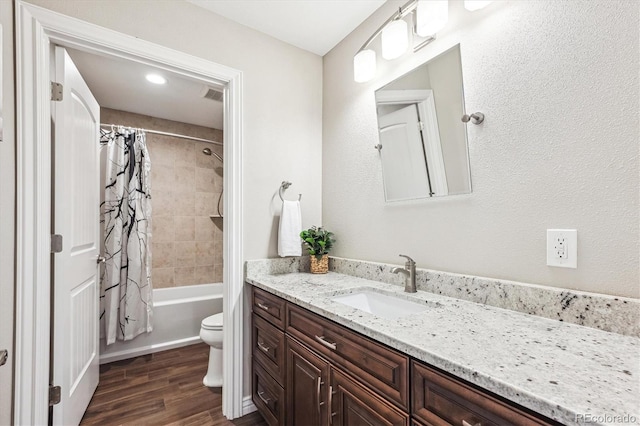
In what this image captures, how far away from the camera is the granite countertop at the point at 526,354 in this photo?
51 centimetres

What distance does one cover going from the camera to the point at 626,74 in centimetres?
85

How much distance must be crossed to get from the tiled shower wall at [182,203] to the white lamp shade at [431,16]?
8.89 ft

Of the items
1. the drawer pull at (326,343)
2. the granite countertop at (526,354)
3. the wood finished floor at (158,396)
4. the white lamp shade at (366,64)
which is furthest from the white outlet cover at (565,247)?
the wood finished floor at (158,396)

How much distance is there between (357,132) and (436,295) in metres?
1.07

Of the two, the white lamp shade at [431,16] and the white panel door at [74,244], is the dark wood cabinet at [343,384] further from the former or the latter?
the white lamp shade at [431,16]

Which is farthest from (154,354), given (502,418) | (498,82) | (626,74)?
(626,74)

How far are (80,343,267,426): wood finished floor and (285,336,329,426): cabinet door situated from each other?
55 centimetres

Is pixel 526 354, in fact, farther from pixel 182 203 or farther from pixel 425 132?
pixel 182 203

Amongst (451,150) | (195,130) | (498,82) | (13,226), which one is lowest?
(13,226)

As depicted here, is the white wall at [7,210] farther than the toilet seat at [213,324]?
No

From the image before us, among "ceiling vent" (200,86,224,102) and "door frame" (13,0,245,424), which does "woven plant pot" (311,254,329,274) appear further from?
"ceiling vent" (200,86,224,102)

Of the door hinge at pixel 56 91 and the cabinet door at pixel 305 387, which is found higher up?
the door hinge at pixel 56 91

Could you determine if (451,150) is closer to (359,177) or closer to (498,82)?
(498,82)

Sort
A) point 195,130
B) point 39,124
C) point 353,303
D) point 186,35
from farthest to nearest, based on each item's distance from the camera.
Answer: point 195,130, point 186,35, point 353,303, point 39,124
